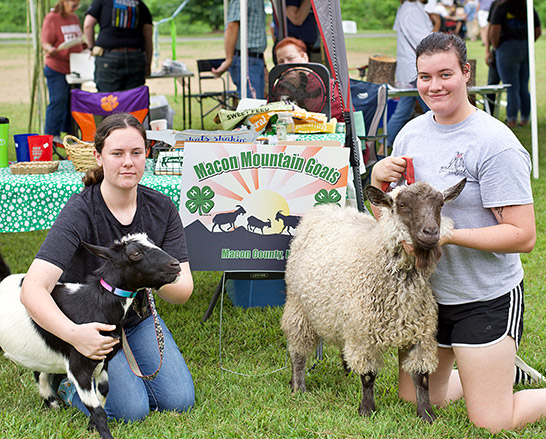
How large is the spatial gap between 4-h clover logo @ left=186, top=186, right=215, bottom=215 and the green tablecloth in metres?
0.17

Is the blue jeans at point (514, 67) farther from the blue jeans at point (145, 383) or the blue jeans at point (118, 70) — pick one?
the blue jeans at point (145, 383)

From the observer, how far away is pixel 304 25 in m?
8.88

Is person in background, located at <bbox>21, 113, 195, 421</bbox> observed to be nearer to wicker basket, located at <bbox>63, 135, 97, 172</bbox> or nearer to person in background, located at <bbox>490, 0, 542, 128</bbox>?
wicker basket, located at <bbox>63, 135, 97, 172</bbox>

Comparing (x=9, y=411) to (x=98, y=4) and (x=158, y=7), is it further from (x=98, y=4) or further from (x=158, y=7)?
(x=158, y=7)

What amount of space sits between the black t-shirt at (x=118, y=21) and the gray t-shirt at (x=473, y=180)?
655 centimetres

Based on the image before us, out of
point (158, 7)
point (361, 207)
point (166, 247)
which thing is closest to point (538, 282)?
point (361, 207)

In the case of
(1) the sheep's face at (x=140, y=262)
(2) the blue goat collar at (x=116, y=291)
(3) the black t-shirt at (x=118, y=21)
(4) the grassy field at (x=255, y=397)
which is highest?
(3) the black t-shirt at (x=118, y=21)

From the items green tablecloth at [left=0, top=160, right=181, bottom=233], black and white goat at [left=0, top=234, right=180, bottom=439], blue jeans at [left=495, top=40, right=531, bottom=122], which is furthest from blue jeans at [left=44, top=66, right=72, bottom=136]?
black and white goat at [left=0, top=234, right=180, bottom=439]

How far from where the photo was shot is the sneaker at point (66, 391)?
3.26m

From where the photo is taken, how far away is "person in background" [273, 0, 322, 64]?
A: 29.0 ft

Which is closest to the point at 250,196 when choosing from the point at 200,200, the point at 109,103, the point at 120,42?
the point at 200,200

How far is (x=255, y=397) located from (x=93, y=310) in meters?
1.07

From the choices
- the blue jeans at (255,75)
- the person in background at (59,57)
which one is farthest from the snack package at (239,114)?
the person in background at (59,57)

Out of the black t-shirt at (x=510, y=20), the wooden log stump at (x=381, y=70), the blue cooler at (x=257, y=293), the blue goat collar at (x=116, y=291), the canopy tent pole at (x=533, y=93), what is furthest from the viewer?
the black t-shirt at (x=510, y=20)
